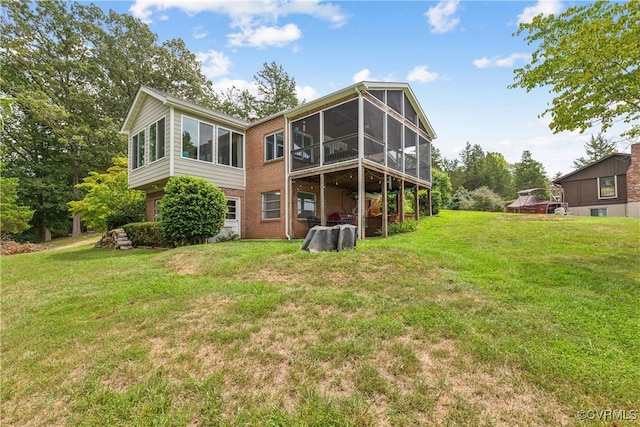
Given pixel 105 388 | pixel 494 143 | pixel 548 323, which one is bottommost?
pixel 105 388

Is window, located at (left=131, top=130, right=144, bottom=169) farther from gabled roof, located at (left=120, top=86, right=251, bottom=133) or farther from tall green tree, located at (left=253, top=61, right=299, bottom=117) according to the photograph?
tall green tree, located at (left=253, top=61, right=299, bottom=117)

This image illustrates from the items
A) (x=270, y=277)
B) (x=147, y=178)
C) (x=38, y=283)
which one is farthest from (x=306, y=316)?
(x=147, y=178)

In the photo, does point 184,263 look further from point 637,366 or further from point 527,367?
point 637,366

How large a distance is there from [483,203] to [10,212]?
34622 mm

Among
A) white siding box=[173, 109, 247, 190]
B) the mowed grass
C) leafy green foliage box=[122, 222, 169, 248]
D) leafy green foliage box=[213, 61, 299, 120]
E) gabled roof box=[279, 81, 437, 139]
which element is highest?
leafy green foliage box=[213, 61, 299, 120]

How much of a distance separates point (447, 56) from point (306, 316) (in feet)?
34.2

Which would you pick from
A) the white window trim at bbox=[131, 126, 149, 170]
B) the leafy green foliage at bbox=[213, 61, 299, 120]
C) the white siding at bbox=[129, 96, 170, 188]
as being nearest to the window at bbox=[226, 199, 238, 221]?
the white siding at bbox=[129, 96, 170, 188]

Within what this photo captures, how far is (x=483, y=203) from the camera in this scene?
26453 mm

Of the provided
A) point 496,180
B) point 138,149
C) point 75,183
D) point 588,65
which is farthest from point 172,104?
point 496,180

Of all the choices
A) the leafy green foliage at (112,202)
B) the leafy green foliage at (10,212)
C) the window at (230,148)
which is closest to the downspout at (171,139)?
the window at (230,148)

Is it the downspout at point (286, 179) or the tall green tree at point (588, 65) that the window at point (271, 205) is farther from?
the tall green tree at point (588, 65)

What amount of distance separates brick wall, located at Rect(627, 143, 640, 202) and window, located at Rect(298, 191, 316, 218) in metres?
21.1

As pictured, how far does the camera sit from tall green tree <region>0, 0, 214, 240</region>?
70.5 feet

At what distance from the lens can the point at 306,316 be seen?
3.89 metres
